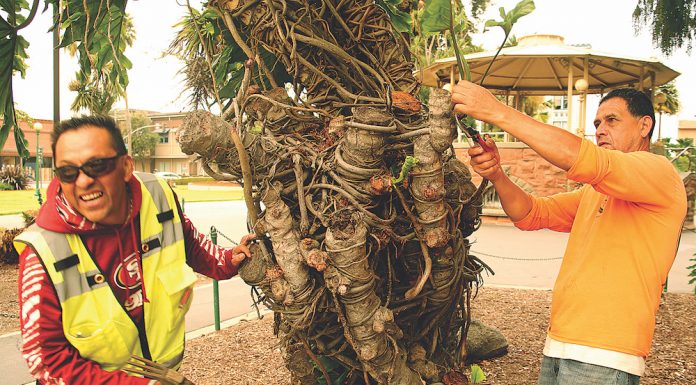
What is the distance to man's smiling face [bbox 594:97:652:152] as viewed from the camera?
6.71 ft

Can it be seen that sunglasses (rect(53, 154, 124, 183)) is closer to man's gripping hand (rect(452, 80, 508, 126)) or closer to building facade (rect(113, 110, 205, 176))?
man's gripping hand (rect(452, 80, 508, 126))

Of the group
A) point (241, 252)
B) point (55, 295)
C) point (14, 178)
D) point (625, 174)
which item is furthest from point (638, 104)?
point (14, 178)

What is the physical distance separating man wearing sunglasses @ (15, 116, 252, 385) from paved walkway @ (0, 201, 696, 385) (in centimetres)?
146

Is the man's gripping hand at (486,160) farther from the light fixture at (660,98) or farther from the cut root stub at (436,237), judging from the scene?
the light fixture at (660,98)

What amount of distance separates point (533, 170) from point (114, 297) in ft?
43.4

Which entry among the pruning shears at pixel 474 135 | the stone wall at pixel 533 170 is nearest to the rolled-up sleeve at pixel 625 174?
the pruning shears at pixel 474 135

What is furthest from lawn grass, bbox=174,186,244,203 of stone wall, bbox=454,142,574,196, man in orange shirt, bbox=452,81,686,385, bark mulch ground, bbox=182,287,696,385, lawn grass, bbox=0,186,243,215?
man in orange shirt, bbox=452,81,686,385

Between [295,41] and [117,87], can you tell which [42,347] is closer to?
[295,41]

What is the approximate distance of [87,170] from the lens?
5.76ft

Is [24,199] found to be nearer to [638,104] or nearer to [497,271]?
[497,271]

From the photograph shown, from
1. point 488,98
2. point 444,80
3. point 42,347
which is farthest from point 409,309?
point 444,80

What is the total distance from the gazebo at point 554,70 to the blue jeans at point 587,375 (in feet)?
36.5

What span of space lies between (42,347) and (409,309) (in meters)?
1.45

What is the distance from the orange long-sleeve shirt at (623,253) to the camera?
70.4 inches
